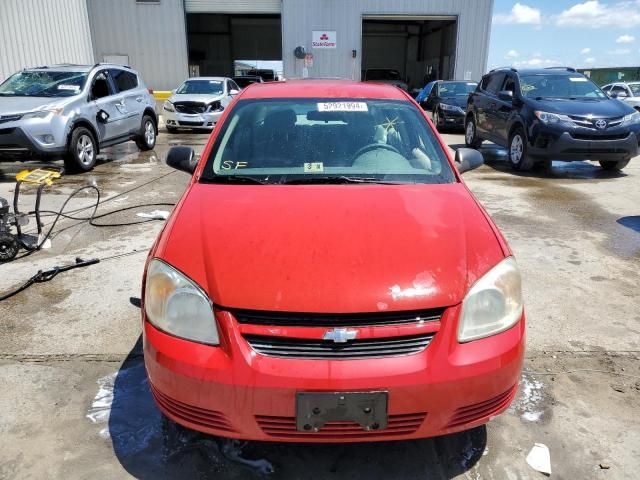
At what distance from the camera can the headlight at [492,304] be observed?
6.47ft

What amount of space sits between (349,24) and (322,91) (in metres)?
21.3

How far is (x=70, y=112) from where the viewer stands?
334 inches

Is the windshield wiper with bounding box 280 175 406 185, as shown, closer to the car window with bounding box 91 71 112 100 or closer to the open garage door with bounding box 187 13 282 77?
the car window with bounding box 91 71 112 100

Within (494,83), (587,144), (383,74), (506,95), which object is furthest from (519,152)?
(383,74)

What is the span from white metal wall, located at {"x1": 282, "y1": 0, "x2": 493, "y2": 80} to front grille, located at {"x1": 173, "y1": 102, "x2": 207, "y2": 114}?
950 centimetres

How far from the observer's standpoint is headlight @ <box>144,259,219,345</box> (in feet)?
→ 6.39

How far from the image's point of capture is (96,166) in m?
9.90

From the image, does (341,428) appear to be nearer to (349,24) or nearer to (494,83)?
(494,83)

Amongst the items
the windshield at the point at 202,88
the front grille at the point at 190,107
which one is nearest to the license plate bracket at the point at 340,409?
the front grille at the point at 190,107

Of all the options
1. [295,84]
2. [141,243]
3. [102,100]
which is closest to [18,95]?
[102,100]

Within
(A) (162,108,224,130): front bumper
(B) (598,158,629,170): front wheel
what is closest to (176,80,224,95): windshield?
(A) (162,108,224,130): front bumper

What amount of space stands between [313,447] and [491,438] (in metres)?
0.85

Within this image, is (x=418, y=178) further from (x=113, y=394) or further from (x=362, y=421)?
(x=113, y=394)

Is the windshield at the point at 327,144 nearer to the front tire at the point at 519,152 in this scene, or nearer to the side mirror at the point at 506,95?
the front tire at the point at 519,152
